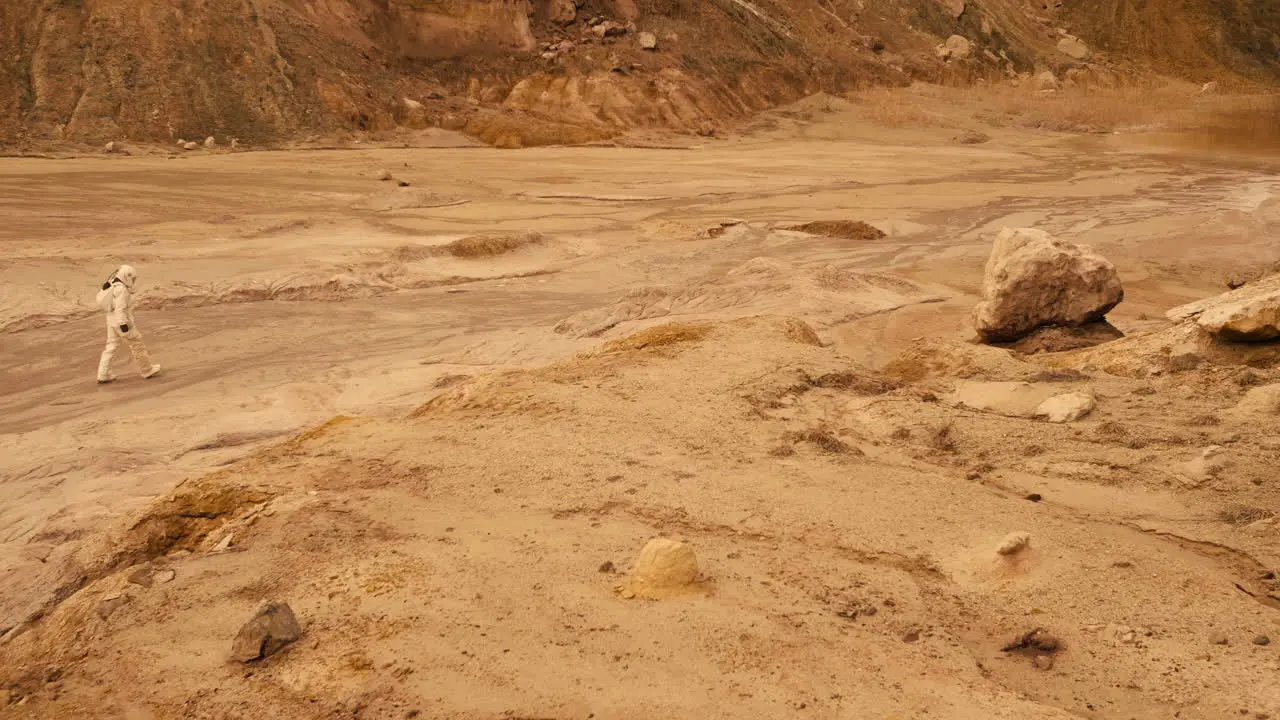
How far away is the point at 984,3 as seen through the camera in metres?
42.4

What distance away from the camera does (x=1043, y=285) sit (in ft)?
25.4

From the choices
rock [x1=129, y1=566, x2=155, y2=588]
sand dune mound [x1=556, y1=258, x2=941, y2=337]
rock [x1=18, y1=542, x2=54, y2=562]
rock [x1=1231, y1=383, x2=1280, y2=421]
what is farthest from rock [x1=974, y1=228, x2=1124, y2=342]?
rock [x1=18, y1=542, x2=54, y2=562]

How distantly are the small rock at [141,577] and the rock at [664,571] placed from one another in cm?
202

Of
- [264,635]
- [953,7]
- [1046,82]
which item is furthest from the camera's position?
[953,7]

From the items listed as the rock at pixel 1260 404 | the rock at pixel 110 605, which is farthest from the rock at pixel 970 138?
the rock at pixel 110 605

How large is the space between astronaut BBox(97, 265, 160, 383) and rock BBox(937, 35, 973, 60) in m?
33.3

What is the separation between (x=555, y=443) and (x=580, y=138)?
21.0 metres

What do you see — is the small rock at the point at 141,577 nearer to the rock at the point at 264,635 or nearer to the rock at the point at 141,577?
the rock at the point at 141,577

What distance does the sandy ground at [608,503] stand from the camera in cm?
342

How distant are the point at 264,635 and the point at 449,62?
26990 millimetres

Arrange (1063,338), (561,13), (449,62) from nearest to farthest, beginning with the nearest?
(1063,338), (449,62), (561,13)

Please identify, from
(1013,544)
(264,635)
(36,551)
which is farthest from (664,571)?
(36,551)

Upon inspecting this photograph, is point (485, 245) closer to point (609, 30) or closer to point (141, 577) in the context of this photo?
point (141, 577)

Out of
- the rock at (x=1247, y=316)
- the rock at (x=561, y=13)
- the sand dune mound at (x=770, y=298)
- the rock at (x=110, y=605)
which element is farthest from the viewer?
the rock at (x=561, y=13)
